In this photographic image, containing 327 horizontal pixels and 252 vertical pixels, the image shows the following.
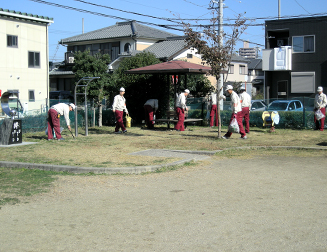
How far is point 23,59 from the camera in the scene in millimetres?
31891

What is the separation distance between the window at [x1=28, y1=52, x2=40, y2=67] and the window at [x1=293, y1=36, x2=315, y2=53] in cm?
2043

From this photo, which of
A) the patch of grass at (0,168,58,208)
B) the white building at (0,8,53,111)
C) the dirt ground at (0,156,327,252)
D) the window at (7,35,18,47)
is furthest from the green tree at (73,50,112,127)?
the window at (7,35,18,47)

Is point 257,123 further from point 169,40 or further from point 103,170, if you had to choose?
point 169,40

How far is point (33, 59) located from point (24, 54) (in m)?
0.91

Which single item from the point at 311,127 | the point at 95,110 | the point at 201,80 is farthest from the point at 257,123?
the point at 201,80

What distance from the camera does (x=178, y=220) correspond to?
5.52 metres

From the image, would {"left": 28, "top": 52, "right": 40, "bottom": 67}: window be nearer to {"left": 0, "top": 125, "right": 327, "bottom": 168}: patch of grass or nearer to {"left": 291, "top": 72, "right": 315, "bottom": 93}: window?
{"left": 0, "top": 125, "right": 327, "bottom": 168}: patch of grass

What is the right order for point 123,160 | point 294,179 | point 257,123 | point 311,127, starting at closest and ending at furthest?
point 294,179
point 123,160
point 311,127
point 257,123

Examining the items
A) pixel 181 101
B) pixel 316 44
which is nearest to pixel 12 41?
pixel 181 101

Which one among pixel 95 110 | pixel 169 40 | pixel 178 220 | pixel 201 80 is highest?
pixel 169 40

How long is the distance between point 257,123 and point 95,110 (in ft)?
26.5

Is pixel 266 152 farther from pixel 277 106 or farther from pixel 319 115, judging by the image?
pixel 277 106

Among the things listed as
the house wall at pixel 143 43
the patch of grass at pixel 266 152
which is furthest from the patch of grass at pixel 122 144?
the house wall at pixel 143 43

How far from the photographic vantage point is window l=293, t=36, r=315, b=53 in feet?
106
